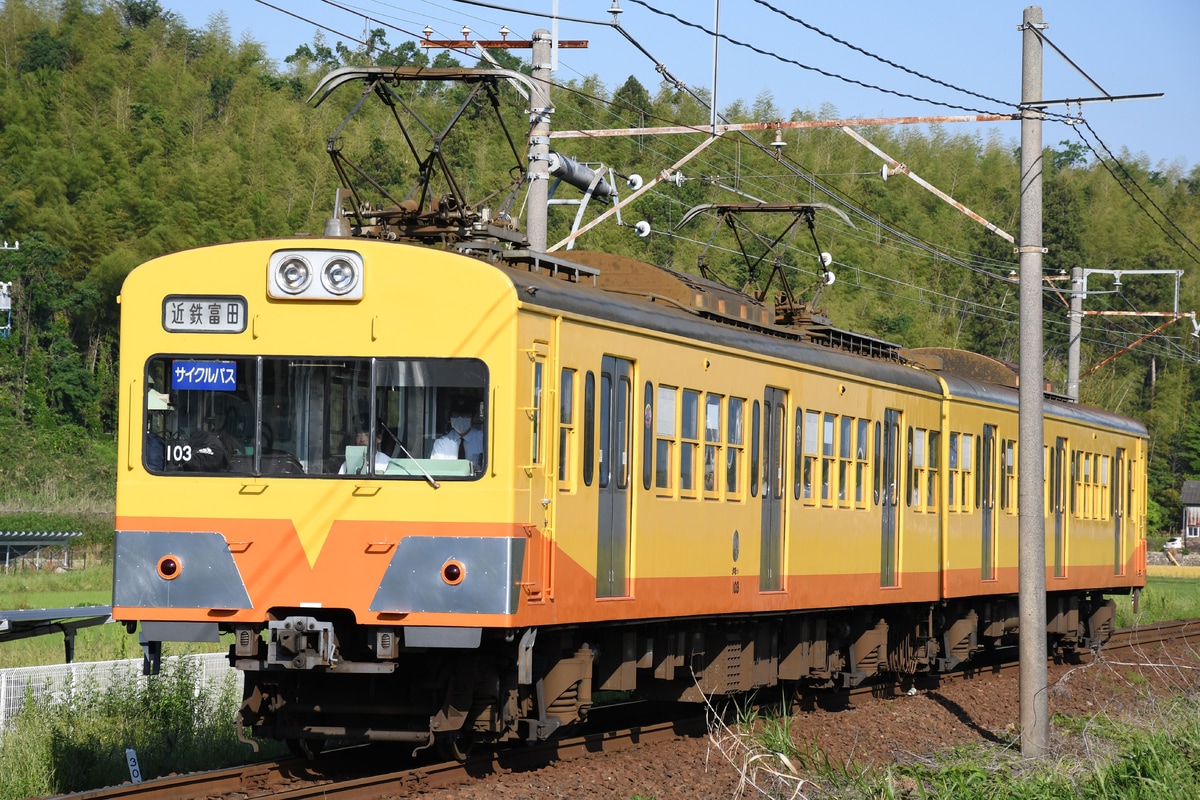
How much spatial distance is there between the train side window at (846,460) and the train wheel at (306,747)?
20.0 ft

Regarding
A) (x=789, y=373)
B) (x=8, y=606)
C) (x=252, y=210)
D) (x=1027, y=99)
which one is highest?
(x=252, y=210)

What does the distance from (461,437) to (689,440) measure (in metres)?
2.91

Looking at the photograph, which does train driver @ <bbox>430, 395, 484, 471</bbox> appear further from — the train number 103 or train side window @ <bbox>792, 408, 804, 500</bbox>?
train side window @ <bbox>792, 408, 804, 500</bbox>

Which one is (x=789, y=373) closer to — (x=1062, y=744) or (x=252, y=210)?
(x=1062, y=744)

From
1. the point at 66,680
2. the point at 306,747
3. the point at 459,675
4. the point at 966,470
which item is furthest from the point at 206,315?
the point at 966,470

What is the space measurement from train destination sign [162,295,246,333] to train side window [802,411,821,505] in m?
5.96

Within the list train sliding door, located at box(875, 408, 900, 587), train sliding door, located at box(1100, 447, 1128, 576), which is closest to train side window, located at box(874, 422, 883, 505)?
train sliding door, located at box(875, 408, 900, 587)

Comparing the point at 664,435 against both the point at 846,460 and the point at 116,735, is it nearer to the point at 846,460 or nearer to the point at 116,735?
the point at 846,460

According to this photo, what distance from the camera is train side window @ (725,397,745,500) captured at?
43.5 feet

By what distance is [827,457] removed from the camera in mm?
15367

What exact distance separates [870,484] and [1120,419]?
925 cm

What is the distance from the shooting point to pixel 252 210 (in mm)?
68250

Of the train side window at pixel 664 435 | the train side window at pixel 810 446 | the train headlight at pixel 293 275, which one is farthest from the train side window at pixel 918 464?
the train headlight at pixel 293 275

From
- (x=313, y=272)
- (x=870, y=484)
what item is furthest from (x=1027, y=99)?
(x=313, y=272)
